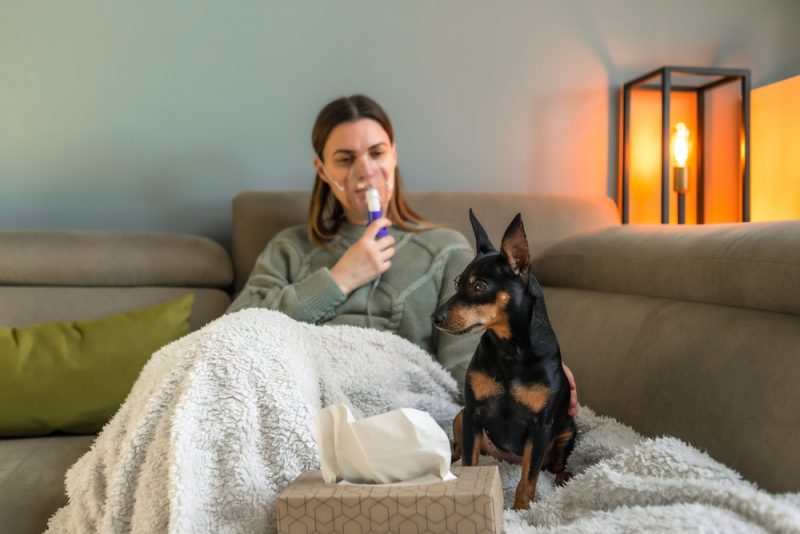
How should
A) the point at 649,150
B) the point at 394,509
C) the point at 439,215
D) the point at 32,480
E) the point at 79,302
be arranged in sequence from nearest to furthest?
the point at 394,509 < the point at 32,480 < the point at 79,302 < the point at 439,215 < the point at 649,150

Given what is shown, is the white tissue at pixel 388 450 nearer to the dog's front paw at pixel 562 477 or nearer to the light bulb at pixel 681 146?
the dog's front paw at pixel 562 477

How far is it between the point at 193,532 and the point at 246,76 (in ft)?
5.14

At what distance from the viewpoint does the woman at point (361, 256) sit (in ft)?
5.40

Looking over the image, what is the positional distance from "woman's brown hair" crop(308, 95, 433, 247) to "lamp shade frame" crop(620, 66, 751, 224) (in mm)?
794

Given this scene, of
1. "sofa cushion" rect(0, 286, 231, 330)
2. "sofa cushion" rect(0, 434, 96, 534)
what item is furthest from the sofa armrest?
"sofa cushion" rect(0, 434, 96, 534)

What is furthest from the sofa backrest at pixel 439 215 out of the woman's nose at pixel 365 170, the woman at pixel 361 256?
the woman's nose at pixel 365 170

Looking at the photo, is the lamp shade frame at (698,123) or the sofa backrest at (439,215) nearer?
A: the sofa backrest at (439,215)

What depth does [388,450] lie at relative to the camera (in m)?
0.86

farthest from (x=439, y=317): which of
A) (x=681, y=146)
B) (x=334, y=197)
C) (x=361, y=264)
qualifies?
(x=681, y=146)

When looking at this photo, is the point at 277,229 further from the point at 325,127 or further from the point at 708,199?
the point at 708,199

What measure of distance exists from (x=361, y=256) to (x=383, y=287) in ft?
0.35

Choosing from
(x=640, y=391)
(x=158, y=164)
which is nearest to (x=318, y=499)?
(x=640, y=391)

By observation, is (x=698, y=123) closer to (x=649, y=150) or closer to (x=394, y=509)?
(x=649, y=150)

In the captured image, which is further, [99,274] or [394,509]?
[99,274]
